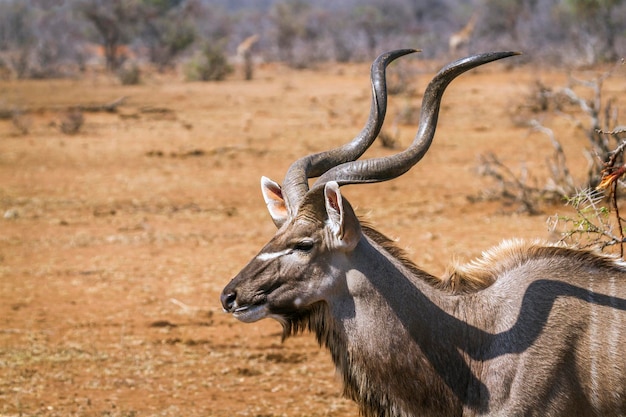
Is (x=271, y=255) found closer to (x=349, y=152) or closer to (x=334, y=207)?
(x=334, y=207)

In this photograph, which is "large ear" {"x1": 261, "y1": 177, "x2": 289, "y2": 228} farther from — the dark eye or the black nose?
the black nose

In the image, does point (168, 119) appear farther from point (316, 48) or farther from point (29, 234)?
point (316, 48)

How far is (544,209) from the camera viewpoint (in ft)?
35.2

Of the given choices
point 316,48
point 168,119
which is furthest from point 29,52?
point 168,119

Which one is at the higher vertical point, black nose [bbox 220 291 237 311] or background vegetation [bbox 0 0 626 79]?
background vegetation [bbox 0 0 626 79]

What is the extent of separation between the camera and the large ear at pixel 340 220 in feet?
12.9

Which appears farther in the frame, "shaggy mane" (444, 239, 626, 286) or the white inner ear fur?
"shaggy mane" (444, 239, 626, 286)

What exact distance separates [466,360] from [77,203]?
9.31 meters

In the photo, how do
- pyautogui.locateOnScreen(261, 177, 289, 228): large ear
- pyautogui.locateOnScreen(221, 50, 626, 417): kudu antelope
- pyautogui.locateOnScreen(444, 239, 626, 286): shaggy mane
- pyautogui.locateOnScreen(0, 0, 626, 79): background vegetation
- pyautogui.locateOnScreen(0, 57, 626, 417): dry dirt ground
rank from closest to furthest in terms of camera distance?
pyautogui.locateOnScreen(221, 50, 626, 417): kudu antelope < pyautogui.locateOnScreen(444, 239, 626, 286): shaggy mane < pyautogui.locateOnScreen(261, 177, 289, 228): large ear < pyautogui.locateOnScreen(0, 57, 626, 417): dry dirt ground < pyautogui.locateOnScreen(0, 0, 626, 79): background vegetation

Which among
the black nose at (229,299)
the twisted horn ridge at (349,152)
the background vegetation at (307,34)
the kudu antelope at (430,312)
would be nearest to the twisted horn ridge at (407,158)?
the kudu antelope at (430,312)

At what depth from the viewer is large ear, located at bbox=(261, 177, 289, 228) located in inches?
177

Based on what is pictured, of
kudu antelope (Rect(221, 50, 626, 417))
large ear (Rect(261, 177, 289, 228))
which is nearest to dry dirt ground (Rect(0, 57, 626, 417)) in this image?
large ear (Rect(261, 177, 289, 228))

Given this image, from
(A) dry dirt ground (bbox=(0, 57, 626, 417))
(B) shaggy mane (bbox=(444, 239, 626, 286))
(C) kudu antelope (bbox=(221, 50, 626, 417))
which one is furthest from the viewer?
(A) dry dirt ground (bbox=(0, 57, 626, 417))

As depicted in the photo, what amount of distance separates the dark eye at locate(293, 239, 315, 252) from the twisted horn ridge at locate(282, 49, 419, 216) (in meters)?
0.28
